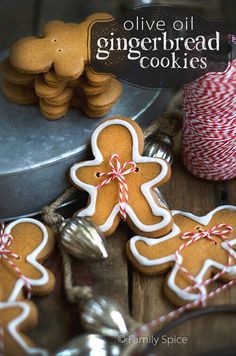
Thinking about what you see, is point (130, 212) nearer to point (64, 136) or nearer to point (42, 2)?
point (64, 136)

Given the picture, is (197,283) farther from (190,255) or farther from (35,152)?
(35,152)

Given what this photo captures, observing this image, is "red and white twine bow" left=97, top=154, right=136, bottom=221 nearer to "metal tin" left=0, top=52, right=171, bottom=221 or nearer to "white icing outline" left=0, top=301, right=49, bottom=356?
"metal tin" left=0, top=52, right=171, bottom=221

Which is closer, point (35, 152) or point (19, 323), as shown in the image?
point (19, 323)

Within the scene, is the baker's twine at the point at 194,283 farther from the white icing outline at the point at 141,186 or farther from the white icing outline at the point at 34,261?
the white icing outline at the point at 34,261

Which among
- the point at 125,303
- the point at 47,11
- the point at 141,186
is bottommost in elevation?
the point at 125,303

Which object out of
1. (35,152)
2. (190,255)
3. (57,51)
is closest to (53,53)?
(57,51)

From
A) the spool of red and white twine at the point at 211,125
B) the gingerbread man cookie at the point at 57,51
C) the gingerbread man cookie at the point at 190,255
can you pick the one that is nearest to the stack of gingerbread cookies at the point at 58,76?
the gingerbread man cookie at the point at 57,51

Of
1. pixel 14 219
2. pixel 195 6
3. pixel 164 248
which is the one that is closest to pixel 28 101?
pixel 14 219
